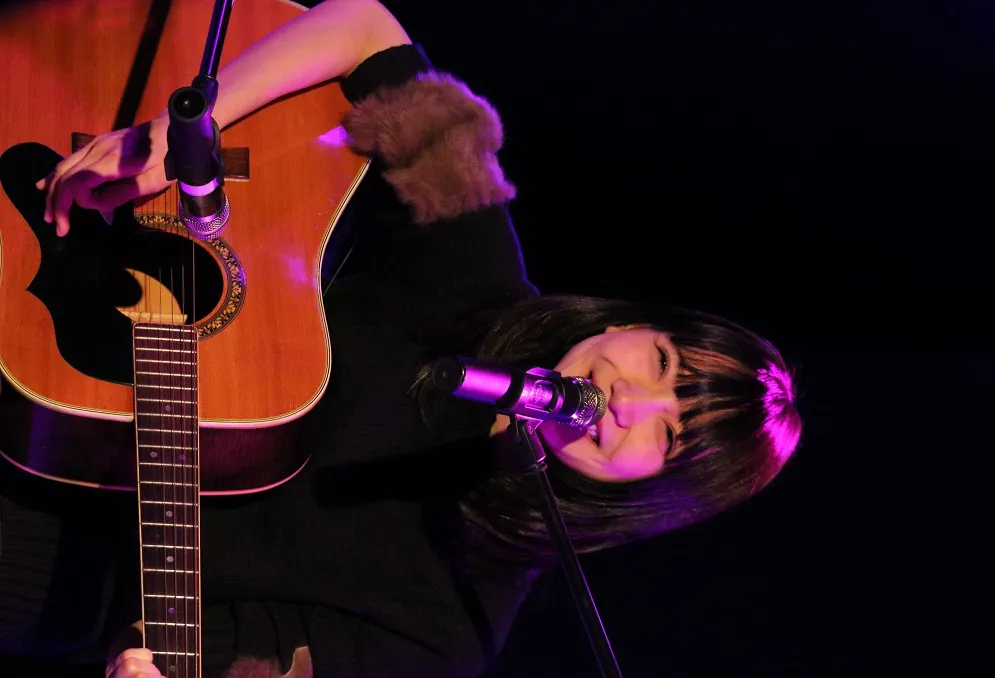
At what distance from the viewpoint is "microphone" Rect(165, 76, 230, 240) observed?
755 millimetres

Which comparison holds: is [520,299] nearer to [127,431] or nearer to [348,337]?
[348,337]

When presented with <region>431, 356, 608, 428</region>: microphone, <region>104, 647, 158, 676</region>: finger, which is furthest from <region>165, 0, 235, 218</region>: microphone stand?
<region>104, 647, 158, 676</region>: finger

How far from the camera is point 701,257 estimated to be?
7.55ft

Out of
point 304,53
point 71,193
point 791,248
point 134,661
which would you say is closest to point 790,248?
point 791,248

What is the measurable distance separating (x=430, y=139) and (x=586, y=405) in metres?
0.67

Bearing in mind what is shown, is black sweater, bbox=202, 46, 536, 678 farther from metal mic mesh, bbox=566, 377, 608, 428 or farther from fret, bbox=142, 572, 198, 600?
metal mic mesh, bbox=566, 377, 608, 428

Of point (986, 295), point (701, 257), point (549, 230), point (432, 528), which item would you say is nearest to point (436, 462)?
point (432, 528)

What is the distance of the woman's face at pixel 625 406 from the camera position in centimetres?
143

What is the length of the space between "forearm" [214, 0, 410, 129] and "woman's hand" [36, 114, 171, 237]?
0.52 ft

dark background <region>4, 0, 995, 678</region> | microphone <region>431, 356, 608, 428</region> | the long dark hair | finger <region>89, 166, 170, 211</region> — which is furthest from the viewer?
dark background <region>4, 0, 995, 678</region>

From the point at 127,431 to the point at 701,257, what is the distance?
158 centimetres

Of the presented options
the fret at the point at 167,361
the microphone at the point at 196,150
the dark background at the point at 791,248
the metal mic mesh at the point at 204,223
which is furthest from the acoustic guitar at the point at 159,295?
the dark background at the point at 791,248

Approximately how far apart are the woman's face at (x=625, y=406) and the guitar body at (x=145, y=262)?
0.44m

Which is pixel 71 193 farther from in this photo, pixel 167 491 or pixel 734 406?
pixel 734 406
